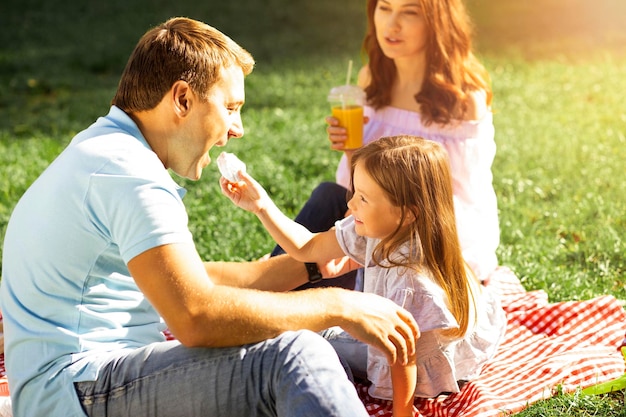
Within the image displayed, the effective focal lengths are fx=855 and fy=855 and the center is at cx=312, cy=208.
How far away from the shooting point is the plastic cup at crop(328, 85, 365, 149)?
13.8 ft

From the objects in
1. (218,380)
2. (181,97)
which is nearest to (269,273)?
(181,97)

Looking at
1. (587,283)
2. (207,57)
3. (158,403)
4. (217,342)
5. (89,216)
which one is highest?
(207,57)

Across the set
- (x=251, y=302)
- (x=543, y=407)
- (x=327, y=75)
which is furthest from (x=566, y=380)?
(x=327, y=75)

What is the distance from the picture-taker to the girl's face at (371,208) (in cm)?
313

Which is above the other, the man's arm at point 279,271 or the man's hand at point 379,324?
the man's hand at point 379,324

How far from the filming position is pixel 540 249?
4.85 meters

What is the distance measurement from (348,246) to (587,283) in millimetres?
1608

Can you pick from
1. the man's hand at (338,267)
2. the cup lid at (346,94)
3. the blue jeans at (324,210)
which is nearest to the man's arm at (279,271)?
the man's hand at (338,267)

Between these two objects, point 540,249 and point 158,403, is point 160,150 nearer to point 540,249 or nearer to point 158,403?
point 158,403

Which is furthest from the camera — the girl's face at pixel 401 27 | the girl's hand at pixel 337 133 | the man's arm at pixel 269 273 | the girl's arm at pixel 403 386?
the girl's face at pixel 401 27

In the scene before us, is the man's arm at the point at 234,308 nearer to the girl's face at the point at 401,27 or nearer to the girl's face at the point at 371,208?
the girl's face at the point at 371,208

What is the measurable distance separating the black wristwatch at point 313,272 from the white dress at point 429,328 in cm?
35

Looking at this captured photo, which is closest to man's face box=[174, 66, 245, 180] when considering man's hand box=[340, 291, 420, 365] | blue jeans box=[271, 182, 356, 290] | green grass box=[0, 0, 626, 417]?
man's hand box=[340, 291, 420, 365]

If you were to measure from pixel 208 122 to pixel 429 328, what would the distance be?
3.50ft
